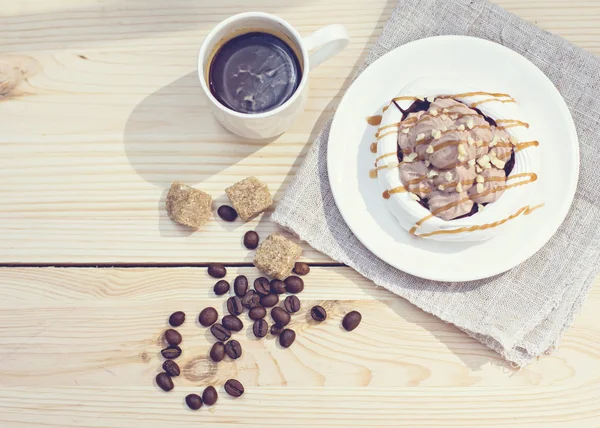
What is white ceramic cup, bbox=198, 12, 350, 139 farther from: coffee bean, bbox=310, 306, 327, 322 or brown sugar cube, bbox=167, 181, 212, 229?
coffee bean, bbox=310, 306, 327, 322

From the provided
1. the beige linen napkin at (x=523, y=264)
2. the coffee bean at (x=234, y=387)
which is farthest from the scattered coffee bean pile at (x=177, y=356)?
the beige linen napkin at (x=523, y=264)

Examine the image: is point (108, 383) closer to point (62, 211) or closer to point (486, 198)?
point (62, 211)

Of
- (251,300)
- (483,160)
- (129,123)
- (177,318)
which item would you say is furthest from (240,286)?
(483,160)

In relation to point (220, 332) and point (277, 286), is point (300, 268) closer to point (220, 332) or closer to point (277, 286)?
point (277, 286)

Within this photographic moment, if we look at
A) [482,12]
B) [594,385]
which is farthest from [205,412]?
[482,12]

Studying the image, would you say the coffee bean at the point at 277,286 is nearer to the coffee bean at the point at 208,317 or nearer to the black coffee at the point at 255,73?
the coffee bean at the point at 208,317

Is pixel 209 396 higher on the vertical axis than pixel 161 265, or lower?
lower
